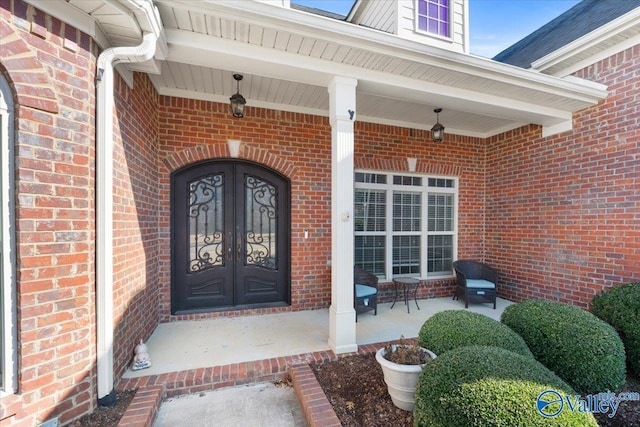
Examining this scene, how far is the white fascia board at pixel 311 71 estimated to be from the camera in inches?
96.3

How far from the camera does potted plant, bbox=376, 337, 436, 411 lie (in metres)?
2.00

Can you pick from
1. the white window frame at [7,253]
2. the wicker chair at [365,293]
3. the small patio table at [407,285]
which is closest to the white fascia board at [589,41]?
the small patio table at [407,285]

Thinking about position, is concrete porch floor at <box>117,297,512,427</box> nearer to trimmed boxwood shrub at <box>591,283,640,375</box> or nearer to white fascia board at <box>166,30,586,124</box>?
trimmed boxwood shrub at <box>591,283,640,375</box>

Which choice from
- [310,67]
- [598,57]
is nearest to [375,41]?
[310,67]

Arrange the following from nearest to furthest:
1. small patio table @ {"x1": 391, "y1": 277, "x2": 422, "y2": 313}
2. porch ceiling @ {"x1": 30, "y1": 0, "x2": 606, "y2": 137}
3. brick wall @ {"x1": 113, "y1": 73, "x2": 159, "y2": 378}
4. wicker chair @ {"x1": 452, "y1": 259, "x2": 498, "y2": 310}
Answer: porch ceiling @ {"x1": 30, "y1": 0, "x2": 606, "y2": 137} < brick wall @ {"x1": 113, "y1": 73, "x2": 159, "y2": 378} < small patio table @ {"x1": 391, "y1": 277, "x2": 422, "y2": 313} < wicker chair @ {"x1": 452, "y1": 259, "x2": 498, "y2": 310}

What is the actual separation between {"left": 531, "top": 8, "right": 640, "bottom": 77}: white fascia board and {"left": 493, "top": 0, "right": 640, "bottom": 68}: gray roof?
30 cm

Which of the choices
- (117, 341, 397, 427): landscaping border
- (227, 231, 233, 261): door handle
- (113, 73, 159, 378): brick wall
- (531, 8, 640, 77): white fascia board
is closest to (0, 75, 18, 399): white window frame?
(113, 73, 159, 378): brick wall

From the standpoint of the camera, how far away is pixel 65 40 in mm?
1868

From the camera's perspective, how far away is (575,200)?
402 centimetres

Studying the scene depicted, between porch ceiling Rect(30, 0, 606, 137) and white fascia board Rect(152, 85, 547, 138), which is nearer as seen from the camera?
porch ceiling Rect(30, 0, 606, 137)

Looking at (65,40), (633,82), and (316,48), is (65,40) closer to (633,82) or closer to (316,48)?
(316,48)

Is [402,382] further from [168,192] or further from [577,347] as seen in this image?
[168,192]

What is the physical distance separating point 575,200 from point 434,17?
3.27 m

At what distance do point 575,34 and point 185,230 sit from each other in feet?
20.4
